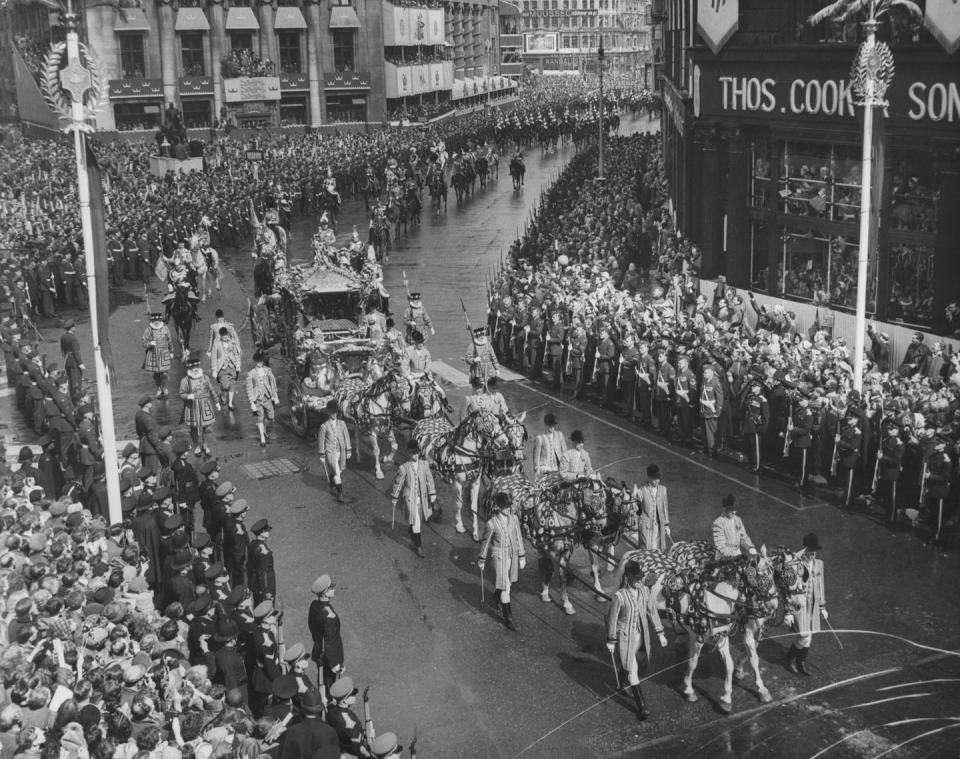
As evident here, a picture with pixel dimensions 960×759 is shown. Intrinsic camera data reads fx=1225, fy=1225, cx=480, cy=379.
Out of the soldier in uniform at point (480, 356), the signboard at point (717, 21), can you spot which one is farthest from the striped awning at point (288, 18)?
the soldier in uniform at point (480, 356)

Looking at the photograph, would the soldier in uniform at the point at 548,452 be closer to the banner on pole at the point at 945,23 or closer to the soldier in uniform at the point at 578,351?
the soldier in uniform at the point at 578,351

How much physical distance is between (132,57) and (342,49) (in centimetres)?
1415

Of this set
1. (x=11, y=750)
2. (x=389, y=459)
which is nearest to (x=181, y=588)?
(x=11, y=750)

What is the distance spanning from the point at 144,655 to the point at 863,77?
1440cm

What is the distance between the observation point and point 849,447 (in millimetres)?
17250

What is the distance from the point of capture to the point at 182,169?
175ft

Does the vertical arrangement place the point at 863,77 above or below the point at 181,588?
above

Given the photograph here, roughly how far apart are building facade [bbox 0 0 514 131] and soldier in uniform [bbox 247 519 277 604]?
59694mm

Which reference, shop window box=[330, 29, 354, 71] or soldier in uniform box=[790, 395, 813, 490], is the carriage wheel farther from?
shop window box=[330, 29, 354, 71]

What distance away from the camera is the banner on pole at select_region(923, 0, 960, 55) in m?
21.6

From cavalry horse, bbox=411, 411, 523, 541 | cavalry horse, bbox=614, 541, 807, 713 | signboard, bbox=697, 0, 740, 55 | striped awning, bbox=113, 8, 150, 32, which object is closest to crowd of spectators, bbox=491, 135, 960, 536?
cavalry horse, bbox=411, 411, 523, 541

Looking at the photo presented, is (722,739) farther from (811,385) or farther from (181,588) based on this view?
(811,385)

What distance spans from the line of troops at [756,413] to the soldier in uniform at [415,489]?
5.50 metres

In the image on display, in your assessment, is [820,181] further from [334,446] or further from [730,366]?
[334,446]
